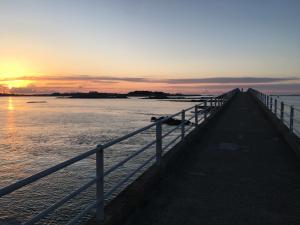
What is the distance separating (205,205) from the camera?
589cm

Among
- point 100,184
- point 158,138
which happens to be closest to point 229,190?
point 158,138

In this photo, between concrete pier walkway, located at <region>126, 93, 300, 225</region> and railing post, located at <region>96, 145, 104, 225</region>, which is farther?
concrete pier walkway, located at <region>126, 93, 300, 225</region>

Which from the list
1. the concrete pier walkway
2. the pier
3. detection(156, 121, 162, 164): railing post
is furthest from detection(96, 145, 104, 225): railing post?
detection(156, 121, 162, 164): railing post

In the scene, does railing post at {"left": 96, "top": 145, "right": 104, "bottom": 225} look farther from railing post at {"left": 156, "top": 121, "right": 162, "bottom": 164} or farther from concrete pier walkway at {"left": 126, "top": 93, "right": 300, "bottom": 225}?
railing post at {"left": 156, "top": 121, "right": 162, "bottom": 164}

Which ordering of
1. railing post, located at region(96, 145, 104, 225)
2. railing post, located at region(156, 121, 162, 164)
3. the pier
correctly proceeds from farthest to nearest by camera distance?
railing post, located at region(156, 121, 162, 164) < the pier < railing post, located at region(96, 145, 104, 225)

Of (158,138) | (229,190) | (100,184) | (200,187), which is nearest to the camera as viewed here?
(100,184)

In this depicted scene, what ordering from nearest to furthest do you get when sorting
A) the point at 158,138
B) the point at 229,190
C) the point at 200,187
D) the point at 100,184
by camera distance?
the point at 100,184 → the point at 229,190 → the point at 200,187 → the point at 158,138

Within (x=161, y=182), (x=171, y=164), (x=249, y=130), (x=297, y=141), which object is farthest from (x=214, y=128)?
(x=161, y=182)

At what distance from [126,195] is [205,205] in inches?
54.3

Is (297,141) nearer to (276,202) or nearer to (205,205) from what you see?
(276,202)

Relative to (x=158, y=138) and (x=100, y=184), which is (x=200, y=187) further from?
(x=100, y=184)

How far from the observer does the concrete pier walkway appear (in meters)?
5.36

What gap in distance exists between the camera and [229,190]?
6.75 metres

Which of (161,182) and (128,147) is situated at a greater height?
(161,182)
